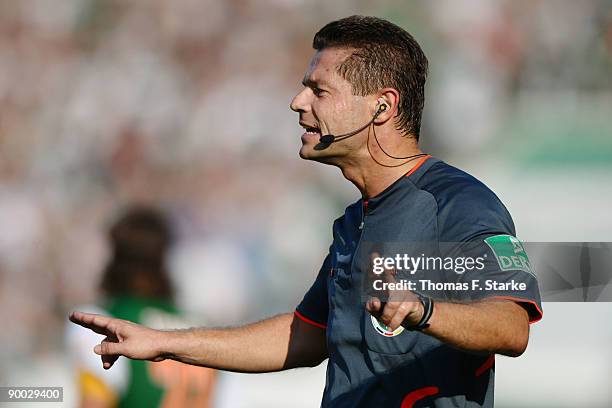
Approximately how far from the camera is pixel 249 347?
272 cm

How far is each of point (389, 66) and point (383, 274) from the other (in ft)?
3.01

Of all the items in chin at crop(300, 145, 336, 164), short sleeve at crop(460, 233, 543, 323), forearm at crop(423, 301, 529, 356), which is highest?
chin at crop(300, 145, 336, 164)

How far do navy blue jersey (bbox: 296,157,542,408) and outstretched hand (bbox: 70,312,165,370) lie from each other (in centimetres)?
46

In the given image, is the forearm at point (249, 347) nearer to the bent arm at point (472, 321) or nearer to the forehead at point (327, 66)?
the forehead at point (327, 66)

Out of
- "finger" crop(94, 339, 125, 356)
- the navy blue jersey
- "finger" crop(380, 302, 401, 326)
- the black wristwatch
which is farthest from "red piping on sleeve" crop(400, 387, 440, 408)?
"finger" crop(94, 339, 125, 356)

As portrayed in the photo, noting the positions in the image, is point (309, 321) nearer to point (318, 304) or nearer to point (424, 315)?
point (318, 304)

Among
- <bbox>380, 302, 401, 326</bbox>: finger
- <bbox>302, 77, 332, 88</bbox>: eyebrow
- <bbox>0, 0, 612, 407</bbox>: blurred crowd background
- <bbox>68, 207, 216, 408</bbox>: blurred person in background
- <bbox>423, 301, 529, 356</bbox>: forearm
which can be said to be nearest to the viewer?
<bbox>380, 302, 401, 326</bbox>: finger

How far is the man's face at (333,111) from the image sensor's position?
263 cm

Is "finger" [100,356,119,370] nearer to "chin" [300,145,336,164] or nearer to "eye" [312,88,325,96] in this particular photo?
"chin" [300,145,336,164]

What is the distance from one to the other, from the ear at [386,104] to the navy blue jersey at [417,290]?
0.60 feet

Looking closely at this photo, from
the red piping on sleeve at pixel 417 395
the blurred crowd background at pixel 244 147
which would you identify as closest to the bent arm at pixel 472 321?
the red piping on sleeve at pixel 417 395

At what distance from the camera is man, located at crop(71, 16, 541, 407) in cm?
205

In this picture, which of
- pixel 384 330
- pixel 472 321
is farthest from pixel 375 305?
pixel 384 330

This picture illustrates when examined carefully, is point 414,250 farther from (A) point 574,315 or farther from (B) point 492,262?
(A) point 574,315
